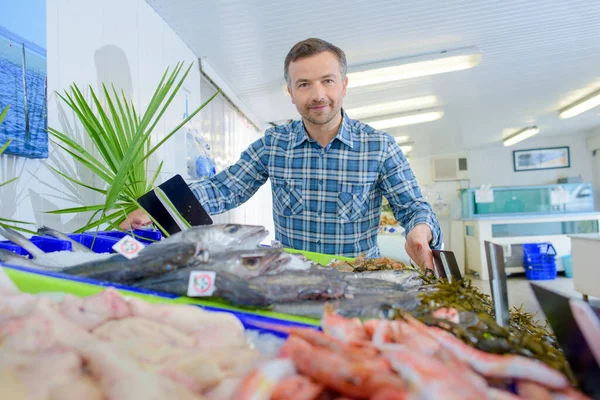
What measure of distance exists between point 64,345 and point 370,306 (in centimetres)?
50

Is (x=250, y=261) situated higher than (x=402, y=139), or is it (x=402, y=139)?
(x=402, y=139)

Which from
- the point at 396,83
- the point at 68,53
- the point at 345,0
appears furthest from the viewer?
the point at 396,83

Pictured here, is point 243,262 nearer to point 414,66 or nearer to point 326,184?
point 326,184

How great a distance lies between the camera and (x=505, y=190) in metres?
8.70

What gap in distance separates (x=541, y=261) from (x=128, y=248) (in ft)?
28.6

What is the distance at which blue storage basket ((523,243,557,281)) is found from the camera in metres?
7.86

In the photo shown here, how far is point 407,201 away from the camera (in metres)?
1.92

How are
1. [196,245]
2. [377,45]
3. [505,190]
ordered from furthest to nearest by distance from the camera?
1. [505,190]
2. [377,45]
3. [196,245]

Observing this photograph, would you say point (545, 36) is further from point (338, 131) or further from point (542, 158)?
point (542, 158)

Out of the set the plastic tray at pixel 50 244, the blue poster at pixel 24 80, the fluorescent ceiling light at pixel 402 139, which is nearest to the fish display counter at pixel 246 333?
the plastic tray at pixel 50 244

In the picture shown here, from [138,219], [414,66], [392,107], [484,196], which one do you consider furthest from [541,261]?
[138,219]

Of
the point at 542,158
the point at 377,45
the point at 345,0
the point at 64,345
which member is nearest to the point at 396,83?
the point at 377,45

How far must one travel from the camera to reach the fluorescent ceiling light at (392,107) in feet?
21.8

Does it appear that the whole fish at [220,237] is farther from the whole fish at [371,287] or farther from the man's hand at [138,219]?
the man's hand at [138,219]
